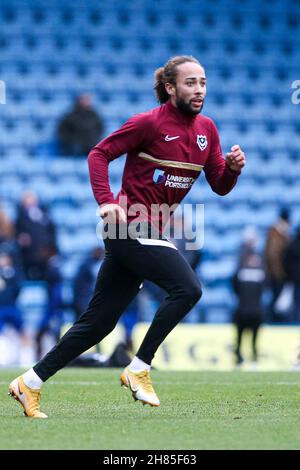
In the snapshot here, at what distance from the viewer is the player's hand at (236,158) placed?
6.54 metres

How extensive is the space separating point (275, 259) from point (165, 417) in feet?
34.5

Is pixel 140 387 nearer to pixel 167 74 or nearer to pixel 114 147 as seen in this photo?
pixel 114 147

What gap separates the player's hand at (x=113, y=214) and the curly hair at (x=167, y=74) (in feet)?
3.18

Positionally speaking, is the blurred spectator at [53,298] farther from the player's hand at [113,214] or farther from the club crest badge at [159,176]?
the player's hand at [113,214]

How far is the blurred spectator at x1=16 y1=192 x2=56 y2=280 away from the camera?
16062 millimetres

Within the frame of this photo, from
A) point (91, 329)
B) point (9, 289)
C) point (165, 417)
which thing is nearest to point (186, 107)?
point (91, 329)

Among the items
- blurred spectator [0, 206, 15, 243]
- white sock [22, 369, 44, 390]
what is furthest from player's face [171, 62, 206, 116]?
blurred spectator [0, 206, 15, 243]

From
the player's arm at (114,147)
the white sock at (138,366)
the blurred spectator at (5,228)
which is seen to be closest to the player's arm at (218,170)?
the player's arm at (114,147)

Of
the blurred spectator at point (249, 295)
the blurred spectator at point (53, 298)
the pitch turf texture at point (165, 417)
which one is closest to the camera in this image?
the pitch turf texture at point (165, 417)

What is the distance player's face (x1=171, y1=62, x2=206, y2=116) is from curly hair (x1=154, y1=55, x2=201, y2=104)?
36mm

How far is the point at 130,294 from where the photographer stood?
6492 millimetres

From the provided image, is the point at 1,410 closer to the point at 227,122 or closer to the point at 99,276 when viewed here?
the point at 99,276

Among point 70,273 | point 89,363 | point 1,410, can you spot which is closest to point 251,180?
point 70,273

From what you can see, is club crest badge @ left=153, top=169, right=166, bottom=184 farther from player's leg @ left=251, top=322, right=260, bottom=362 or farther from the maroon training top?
player's leg @ left=251, top=322, right=260, bottom=362
